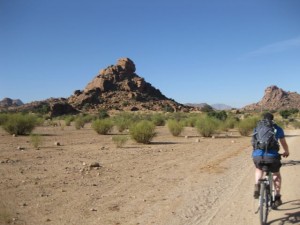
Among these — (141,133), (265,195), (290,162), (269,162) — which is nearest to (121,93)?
(141,133)

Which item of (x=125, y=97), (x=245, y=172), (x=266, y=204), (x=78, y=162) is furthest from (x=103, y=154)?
(x=125, y=97)

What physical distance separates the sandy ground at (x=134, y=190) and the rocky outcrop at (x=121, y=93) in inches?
3906

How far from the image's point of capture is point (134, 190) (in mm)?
12320

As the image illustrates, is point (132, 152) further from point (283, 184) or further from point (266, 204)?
point (266, 204)

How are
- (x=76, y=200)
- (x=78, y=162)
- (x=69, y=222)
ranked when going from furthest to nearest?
(x=78, y=162)
(x=76, y=200)
(x=69, y=222)

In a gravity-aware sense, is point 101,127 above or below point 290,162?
above

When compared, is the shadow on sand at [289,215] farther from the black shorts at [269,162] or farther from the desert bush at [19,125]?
the desert bush at [19,125]

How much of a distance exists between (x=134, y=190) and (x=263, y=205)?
192 inches

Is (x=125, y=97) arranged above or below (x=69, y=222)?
above

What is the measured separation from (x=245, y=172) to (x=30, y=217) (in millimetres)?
8889

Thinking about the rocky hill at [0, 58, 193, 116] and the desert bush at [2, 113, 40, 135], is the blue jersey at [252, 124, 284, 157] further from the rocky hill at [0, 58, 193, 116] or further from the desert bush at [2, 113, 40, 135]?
the rocky hill at [0, 58, 193, 116]

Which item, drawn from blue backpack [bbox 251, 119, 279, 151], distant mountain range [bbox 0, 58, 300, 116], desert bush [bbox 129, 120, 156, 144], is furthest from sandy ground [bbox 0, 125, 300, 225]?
distant mountain range [bbox 0, 58, 300, 116]

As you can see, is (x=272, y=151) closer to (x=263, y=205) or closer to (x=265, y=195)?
(x=265, y=195)

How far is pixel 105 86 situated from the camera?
137000 mm
